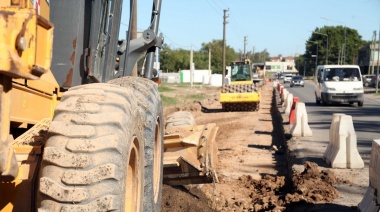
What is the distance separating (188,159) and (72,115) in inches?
183

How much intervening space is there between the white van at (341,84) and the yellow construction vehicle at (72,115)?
28849 millimetres

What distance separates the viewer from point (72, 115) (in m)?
3.55

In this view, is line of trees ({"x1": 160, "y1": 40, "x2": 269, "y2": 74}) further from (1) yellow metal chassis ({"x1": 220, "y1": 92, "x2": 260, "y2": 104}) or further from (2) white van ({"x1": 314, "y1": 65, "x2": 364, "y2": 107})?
(1) yellow metal chassis ({"x1": 220, "y1": 92, "x2": 260, "y2": 104})

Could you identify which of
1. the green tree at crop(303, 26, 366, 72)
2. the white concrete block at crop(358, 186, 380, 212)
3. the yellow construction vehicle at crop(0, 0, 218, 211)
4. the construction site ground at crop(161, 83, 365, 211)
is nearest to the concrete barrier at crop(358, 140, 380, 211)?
the white concrete block at crop(358, 186, 380, 212)

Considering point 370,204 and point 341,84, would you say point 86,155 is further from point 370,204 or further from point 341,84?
point 341,84

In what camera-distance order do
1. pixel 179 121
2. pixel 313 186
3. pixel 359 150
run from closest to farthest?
pixel 313 186 < pixel 179 121 < pixel 359 150

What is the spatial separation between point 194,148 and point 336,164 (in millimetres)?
3847

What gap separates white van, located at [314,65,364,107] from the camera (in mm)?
34062

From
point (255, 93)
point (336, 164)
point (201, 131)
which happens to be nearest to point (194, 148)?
point (201, 131)

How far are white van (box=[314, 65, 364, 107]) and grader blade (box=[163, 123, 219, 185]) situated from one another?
26.6 m

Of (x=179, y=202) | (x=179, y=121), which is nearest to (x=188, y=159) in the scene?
(x=179, y=202)

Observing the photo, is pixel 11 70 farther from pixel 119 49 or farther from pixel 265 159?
pixel 265 159

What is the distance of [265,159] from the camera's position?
49.4 ft

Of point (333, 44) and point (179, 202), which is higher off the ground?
point (333, 44)
